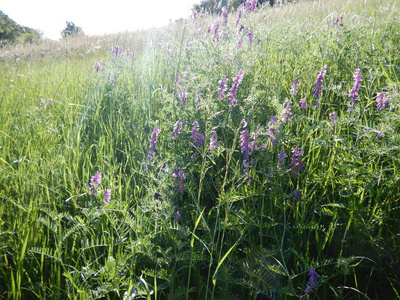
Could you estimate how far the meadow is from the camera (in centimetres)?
119

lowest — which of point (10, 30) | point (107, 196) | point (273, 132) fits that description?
point (107, 196)

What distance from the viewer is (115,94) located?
2.74 meters

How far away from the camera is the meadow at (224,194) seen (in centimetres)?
119

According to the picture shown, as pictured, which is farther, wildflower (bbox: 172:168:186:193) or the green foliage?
the green foliage

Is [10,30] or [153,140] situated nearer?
[153,140]

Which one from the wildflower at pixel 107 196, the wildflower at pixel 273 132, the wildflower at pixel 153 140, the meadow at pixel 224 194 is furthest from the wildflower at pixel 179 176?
the wildflower at pixel 273 132

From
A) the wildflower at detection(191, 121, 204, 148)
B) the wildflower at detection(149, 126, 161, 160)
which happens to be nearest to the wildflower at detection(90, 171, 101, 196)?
the wildflower at detection(149, 126, 161, 160)

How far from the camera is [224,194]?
3.96 feet

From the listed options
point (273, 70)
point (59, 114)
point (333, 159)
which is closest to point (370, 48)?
point (273, 70)

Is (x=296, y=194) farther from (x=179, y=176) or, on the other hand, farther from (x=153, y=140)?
(x=153, y=140)

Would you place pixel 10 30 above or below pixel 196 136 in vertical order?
above

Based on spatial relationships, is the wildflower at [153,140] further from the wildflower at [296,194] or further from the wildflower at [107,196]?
the wildflower at [296,194]

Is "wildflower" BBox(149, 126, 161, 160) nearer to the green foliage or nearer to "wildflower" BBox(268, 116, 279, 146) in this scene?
"wildflower" BBox(268, 116, 279, 146)

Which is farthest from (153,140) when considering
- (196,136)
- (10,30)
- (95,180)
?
(10,30)
